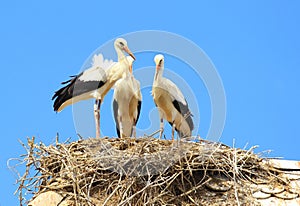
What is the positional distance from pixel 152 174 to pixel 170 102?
2212 mm

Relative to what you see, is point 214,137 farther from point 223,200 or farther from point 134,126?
point 134,126

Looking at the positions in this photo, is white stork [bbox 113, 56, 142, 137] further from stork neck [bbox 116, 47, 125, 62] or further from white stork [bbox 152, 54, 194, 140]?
white stork [bbox 152, 54, 194, 140]

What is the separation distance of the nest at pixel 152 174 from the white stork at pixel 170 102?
1630mm

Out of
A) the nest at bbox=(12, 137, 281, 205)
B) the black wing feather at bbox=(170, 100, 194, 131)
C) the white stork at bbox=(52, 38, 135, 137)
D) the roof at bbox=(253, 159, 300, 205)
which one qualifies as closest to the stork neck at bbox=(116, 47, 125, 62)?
the white stork at bbox=(52, 38, 135, 137)

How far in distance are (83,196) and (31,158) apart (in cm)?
75

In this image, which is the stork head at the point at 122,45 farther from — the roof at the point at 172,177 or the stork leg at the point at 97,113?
the roof at the point at 172,177

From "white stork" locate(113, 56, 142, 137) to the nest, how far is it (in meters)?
1.72

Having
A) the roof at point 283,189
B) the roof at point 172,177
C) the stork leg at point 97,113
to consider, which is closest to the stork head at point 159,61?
the stork leg at point 97,113

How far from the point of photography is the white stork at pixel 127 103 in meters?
7.61

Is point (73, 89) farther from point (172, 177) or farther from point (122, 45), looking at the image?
point (172, 177)

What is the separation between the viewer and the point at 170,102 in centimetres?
764

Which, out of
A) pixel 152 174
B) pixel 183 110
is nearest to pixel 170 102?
pixel 183 110

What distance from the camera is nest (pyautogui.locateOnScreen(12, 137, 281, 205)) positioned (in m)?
5.48

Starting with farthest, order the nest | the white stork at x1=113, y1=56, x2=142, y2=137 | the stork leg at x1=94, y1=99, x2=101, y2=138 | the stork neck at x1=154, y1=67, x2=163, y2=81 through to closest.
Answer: the stork leg at x1=94, y1=99, x2=101, y2=138, the white stork at x1=113, y1=56, x2=142, y2=137, the stork neck at x1=154, y1=67, x2=163, y2=81, the nest
